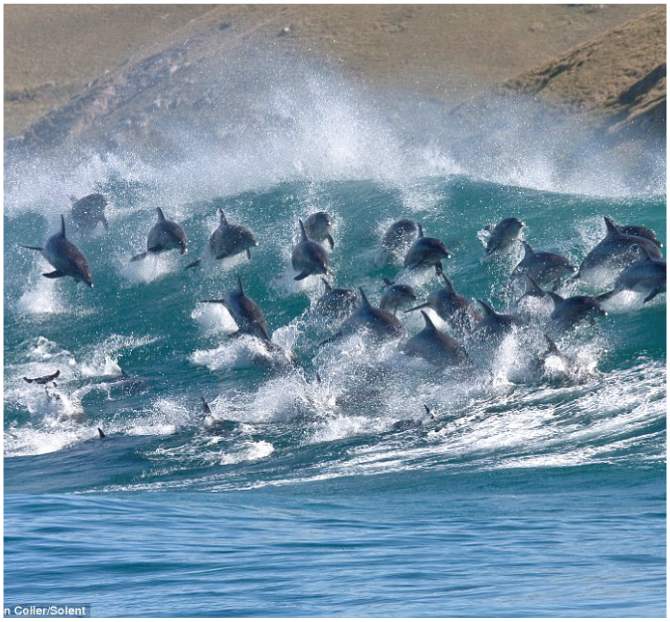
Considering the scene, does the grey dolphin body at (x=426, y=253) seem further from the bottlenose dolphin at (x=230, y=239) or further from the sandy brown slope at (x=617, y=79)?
the sandy brown slope at (x=617, y=79)

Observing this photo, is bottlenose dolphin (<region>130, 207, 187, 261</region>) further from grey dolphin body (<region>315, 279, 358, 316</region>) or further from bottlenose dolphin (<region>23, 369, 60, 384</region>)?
bottlenose dolphin (<region>23, 369, 60, 384</region>)

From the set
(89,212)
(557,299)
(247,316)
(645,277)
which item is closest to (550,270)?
(557,299)

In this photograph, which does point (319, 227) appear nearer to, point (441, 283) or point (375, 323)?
point (441, 283)

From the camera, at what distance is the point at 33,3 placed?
95812mm

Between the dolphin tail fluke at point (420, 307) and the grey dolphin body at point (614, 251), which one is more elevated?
the grey dolphin body at point (614, 251)

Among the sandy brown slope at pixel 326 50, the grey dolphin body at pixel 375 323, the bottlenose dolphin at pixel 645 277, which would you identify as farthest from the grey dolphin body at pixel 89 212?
the sandy brown slope at pixel 326 50

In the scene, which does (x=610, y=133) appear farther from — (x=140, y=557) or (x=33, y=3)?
(x=33, y=3)

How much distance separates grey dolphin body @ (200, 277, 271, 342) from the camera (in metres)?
21.4

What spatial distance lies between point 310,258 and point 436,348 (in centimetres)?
434

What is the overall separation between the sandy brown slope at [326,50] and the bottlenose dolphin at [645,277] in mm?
38724

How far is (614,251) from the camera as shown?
68.3 ft

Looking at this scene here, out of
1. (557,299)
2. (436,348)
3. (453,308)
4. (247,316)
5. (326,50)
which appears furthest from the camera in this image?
(326,50)

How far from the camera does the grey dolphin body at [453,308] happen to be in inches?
785

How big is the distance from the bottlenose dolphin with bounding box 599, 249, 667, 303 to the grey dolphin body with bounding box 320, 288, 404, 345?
3.02 m
